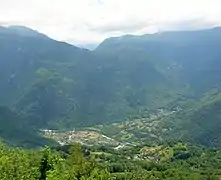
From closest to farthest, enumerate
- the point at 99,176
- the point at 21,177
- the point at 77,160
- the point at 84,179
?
the point at 21,177 → the point at 84,179 → the point at 99,176 → the point at 77,160

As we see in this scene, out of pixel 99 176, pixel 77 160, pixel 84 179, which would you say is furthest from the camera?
pixel 77 160

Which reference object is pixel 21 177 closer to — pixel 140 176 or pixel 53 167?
pixel 53 167

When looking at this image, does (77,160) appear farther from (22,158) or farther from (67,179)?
(67,179)

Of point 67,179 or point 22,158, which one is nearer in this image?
point 67,179

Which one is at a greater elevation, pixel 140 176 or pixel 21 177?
pixel 21 177

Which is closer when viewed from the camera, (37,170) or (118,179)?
(37,170)

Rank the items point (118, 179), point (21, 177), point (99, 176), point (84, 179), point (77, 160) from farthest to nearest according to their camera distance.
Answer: point (118, 179), point (77, 160), point (99, 176), point (84, 179), point (21, 177)

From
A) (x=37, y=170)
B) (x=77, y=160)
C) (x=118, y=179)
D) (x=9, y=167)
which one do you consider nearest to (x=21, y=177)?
(x=9, y=167)

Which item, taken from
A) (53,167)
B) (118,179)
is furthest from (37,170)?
(118,179)

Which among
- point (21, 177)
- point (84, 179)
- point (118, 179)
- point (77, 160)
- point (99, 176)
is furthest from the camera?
point (118, 179)
